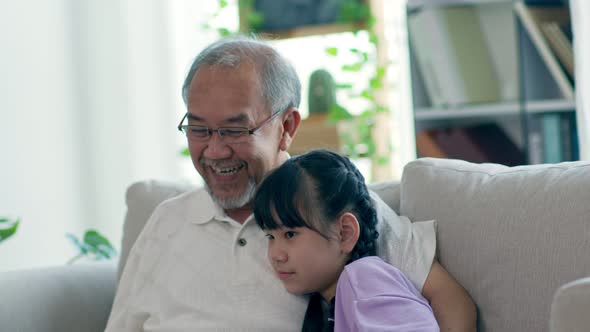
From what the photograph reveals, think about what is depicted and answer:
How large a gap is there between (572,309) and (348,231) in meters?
0.54

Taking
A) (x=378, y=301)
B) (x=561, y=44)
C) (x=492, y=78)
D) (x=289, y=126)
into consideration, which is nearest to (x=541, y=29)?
(x=561, y=44)

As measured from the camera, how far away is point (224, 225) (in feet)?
5.94

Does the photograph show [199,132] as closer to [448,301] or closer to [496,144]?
[448,301]

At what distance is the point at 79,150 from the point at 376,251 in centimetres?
226

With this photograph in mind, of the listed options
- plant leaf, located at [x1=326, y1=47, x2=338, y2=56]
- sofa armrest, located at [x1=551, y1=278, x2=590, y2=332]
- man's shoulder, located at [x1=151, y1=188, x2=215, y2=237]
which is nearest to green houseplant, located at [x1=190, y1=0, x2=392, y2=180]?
plant leaf, located at [x1=326, y1=47, x2=338, y2=56]

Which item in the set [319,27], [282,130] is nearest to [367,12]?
[319,27]

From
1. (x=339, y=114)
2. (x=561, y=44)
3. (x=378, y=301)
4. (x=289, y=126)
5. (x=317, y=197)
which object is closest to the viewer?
(x=378, y=301)

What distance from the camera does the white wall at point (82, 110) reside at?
10.5ft

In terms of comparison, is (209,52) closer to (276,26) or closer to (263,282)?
(263,282)

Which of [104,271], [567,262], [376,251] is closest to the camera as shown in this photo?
[567,262]

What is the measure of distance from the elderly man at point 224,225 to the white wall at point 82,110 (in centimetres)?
147

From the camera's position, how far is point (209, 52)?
183 centimetres

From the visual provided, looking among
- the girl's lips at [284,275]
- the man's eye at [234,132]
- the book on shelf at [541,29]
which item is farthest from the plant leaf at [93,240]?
the book on shelf at [541,29]

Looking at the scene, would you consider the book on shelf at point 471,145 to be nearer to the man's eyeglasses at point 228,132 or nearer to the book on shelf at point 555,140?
the book on shelf at point 555,140
